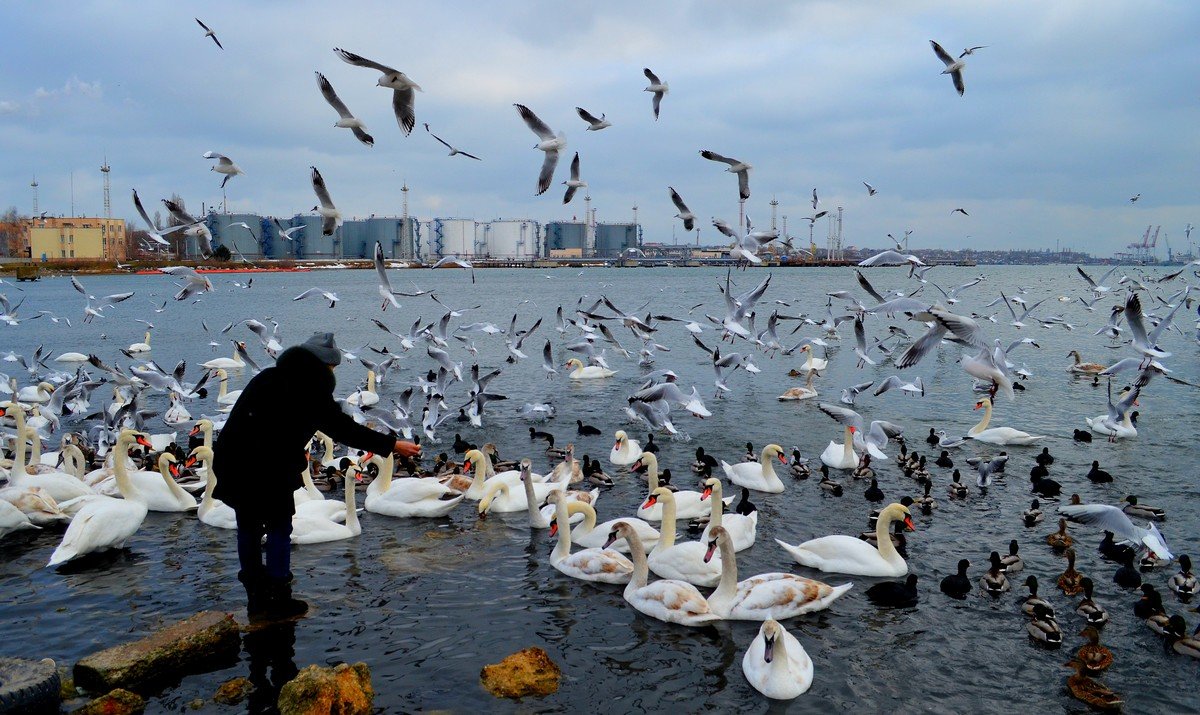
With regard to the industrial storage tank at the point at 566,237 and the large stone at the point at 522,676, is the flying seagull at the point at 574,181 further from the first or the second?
the industrial storage tank at the point at 566,237

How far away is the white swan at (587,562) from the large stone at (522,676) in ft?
7.44

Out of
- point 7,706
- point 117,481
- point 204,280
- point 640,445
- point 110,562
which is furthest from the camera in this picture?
point 204,280

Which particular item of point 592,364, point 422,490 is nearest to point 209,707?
point 422,490

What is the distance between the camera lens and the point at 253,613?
8.36 meters

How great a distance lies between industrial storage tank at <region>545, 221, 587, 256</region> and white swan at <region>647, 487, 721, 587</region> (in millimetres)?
149988

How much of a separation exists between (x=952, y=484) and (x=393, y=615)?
901 cm

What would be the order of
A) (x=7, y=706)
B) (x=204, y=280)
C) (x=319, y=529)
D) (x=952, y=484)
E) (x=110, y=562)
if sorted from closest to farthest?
(x=7, y=706), (x=110, y=562), (x=319, y=529), (x=952, y=484), (x=204, y=280)

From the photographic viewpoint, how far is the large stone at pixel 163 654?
23.0ft

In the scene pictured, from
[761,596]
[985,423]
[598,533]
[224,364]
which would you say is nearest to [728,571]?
[761,596]

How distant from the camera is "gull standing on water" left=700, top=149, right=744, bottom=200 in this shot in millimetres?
15461

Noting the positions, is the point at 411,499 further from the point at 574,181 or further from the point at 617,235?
the point at 617,235

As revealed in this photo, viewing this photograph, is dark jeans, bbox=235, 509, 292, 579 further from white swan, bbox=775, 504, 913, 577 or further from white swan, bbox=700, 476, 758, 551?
white swan, bbox=775, 504, 913, 577

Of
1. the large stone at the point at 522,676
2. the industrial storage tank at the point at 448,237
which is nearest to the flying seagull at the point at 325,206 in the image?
the large stone at the point at 522,676

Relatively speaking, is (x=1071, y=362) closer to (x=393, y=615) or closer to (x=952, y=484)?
(x=952, y=484)
